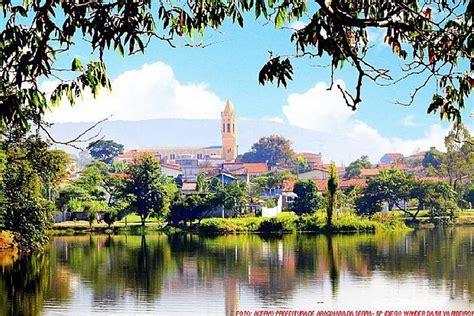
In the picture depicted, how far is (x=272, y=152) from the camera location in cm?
8969

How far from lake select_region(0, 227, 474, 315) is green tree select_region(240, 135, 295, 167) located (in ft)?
205

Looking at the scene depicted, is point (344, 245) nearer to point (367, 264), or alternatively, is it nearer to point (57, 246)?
point (367, 264)

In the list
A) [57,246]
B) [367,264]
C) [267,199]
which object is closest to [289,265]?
[367,264]

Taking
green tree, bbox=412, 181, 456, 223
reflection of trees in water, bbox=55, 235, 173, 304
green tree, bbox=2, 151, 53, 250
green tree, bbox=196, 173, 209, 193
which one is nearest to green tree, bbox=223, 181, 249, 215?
green tree, bbox=196, 173, 209, 193

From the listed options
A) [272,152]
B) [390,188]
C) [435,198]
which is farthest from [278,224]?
[272,152]

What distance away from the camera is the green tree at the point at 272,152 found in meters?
89.0

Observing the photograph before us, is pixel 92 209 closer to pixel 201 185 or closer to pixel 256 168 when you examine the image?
pixel 201 185

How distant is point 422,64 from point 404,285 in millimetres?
10693

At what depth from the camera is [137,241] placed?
90.2 feet

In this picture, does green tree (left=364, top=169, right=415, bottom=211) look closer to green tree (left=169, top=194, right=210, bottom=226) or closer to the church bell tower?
green tree (left=169, top=194, right=210, bottom=226)

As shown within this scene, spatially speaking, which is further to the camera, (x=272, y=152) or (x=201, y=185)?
(x=272, y=152)

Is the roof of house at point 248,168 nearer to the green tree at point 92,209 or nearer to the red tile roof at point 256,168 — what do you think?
the red tile roof at point 256,168

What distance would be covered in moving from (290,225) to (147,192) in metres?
6.14

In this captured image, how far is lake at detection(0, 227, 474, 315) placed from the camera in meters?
12.5
